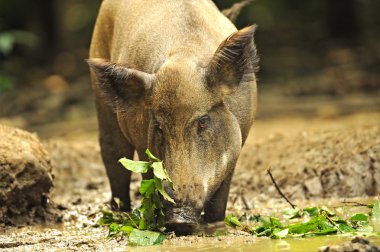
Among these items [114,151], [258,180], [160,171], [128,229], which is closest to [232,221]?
[128,229]

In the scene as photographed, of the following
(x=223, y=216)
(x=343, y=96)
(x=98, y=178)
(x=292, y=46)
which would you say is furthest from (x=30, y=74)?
(x=223, y=216)

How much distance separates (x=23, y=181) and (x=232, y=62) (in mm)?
2344

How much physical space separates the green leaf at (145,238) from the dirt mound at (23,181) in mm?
1712

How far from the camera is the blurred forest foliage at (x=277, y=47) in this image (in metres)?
16.8

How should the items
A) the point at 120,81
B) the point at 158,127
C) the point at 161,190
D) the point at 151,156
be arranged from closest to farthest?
the point at 161,190 < the point at 151,156 < the point at 158,127 < the point at 120,81

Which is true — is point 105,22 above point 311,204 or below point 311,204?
above

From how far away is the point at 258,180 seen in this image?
9305mm

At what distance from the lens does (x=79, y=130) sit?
14344 millimetres

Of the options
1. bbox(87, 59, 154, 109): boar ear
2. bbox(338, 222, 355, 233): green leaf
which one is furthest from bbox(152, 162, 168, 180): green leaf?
bbox(338, 222, 355, 233): green leaf

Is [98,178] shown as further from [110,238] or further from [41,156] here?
[110,238]

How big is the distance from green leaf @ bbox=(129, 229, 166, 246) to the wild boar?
22 centimetres

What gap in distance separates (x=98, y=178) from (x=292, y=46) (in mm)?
11218

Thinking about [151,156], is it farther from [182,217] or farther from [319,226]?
[319,226]

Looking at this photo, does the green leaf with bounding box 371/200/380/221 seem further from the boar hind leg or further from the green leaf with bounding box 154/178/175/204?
the green leaf with bounding box 154/178/175/204
